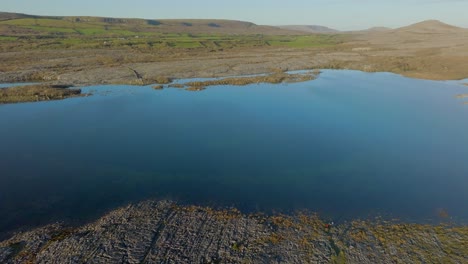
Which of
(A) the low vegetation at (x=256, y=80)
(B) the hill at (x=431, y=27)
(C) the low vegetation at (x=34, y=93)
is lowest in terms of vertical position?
(C) the low vegetation at (x=34, y=93)

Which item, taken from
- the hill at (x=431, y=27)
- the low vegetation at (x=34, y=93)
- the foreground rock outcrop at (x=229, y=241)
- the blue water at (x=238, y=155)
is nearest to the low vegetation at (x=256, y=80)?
the blue water at (x=238, y=155)

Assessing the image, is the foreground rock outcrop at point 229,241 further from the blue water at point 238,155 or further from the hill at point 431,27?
the hill at point 431,27

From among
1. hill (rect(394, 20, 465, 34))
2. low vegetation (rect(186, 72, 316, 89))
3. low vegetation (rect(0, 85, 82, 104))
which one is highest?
hill (rect(394, 20, 465, 34))

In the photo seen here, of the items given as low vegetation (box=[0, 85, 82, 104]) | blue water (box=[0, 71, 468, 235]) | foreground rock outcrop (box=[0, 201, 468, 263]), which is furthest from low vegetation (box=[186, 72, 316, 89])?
foreground rock outcrop (box=[0, 201, 468, 263])

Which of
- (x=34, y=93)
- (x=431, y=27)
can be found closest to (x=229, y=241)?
(x=34, y=93)

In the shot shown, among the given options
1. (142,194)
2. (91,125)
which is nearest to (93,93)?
(91,125)

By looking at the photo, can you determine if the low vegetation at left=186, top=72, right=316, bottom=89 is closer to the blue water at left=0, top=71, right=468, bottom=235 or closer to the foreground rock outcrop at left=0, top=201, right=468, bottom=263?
the blue water at left=0, top=71, right=468, bottom=235

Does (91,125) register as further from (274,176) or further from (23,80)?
(23,80)
